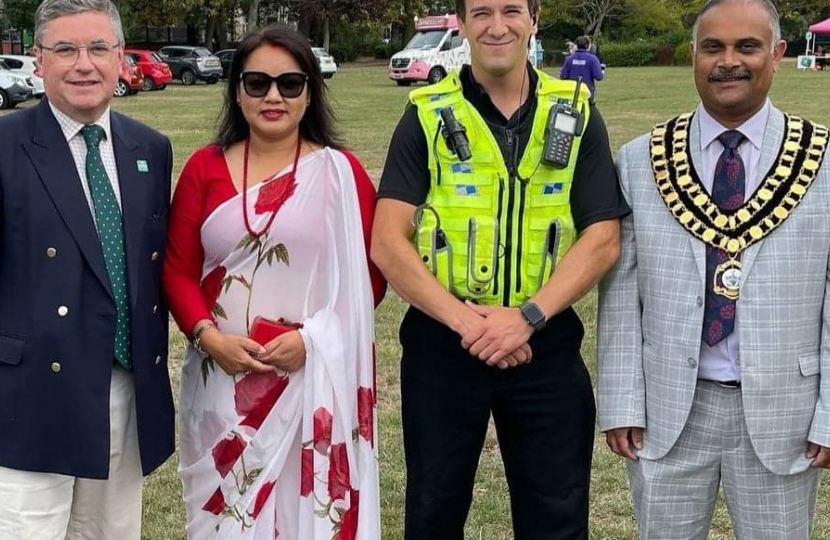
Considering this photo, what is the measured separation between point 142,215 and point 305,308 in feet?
1.91

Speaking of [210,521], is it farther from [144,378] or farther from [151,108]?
[151,108]

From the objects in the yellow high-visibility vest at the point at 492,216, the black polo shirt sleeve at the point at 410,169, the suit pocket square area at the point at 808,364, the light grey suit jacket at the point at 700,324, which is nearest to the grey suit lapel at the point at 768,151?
the light grey suit jacket at the point at 700,324

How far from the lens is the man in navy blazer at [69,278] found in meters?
2.65

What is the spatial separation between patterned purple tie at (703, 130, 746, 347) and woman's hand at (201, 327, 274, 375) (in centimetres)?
136

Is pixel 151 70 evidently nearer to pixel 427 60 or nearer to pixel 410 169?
pixel 427 60

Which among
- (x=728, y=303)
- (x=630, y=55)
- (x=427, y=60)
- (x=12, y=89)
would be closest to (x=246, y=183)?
(x=728, y=303)

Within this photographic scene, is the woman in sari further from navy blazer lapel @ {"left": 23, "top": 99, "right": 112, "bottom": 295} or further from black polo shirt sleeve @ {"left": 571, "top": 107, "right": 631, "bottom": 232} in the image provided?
black polo shirt sleeve @ {"left": 571, "top": 107, "right": 631, "bottom": 232}

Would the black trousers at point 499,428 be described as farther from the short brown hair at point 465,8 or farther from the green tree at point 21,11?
the green tree at point 21,11

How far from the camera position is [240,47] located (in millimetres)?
3043

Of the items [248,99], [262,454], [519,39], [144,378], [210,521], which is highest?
[519,39]

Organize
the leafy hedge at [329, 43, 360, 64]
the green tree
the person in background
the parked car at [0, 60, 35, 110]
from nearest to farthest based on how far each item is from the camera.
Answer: the person in background < the parked car at [0, 60, 35, 110] < the green tree < the leafy hedge at [329, 43, 360, 64]

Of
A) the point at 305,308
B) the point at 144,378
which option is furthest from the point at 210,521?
the point at 305,308

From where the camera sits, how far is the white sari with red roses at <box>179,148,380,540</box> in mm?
3002

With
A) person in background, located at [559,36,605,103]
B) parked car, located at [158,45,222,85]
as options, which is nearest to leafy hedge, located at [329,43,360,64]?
parked car, located at [158,45,222,85]
